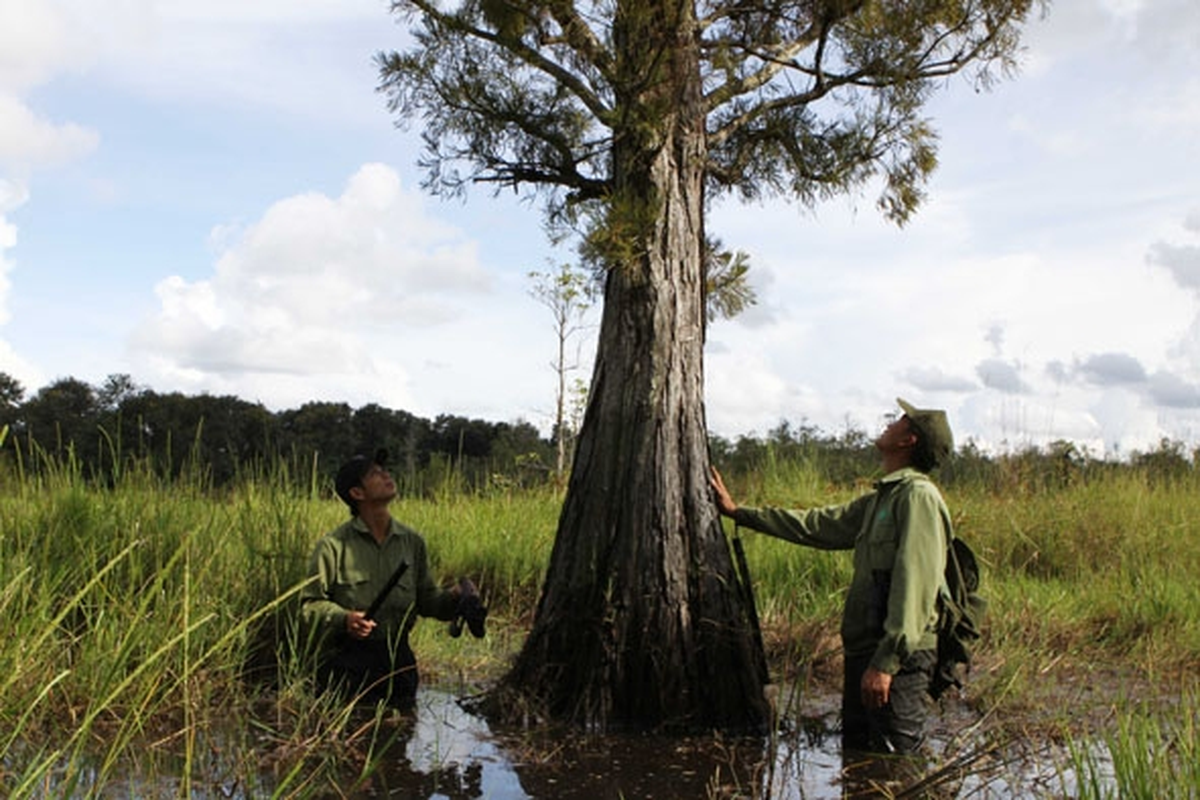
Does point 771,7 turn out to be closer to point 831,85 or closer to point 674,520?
point 831,85

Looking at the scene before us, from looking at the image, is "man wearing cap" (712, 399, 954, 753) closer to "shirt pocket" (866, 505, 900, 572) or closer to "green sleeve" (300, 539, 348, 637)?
"shirt pocket" (866, 505, 900, 572)

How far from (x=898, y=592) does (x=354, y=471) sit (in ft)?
7.98

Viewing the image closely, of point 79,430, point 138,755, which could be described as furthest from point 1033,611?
point 79,430

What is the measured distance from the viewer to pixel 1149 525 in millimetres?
9500

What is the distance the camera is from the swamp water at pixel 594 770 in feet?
14.3

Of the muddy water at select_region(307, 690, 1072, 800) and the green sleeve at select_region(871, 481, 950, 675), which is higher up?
the green sleeve at select_region(871, 481, 950, 675)

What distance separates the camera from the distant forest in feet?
21.1

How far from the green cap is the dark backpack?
398 millimetres

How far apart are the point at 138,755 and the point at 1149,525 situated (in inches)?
309

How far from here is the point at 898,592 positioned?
182 inches

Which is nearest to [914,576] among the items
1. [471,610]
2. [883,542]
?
[883,542]

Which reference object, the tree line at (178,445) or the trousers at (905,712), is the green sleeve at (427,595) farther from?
the trousers at (905,712)

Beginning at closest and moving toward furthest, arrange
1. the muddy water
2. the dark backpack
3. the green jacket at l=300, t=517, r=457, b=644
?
the muddy water < the dark backpack < the green jacket at l=300, t=517, r=457, b=644

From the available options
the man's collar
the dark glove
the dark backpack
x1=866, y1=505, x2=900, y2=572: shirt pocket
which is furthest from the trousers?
the dark glove
